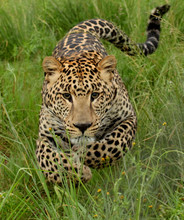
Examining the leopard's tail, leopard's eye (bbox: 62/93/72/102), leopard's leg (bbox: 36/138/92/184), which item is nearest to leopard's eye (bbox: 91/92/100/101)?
leopard's eye (bbox: 62/93/72/102)

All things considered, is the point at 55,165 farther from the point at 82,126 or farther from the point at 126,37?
the point at 126,37

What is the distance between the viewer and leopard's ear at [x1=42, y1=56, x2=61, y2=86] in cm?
443

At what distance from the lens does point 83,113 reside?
405 cm

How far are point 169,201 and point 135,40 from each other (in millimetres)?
4141

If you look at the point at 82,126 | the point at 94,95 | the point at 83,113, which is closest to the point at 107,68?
the point at 94,95

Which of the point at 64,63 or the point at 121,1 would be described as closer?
the point at 64,63

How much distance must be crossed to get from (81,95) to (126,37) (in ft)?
9.06

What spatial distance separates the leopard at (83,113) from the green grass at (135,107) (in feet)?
0.51

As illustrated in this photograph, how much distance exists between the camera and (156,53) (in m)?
6.60

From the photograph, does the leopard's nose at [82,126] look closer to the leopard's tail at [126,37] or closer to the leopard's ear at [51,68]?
the leopard's ear at [51,68]

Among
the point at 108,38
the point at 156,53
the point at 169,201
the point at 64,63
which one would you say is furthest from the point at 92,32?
the point at 169,201

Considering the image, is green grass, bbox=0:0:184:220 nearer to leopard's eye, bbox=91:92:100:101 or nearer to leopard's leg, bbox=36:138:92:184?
leopard's leg, bbox=36:138:92:184

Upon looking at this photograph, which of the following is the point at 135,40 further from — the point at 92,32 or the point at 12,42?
the point at 12,42

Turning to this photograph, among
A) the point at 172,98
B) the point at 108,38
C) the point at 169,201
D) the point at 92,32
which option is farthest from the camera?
the point at 108,38
